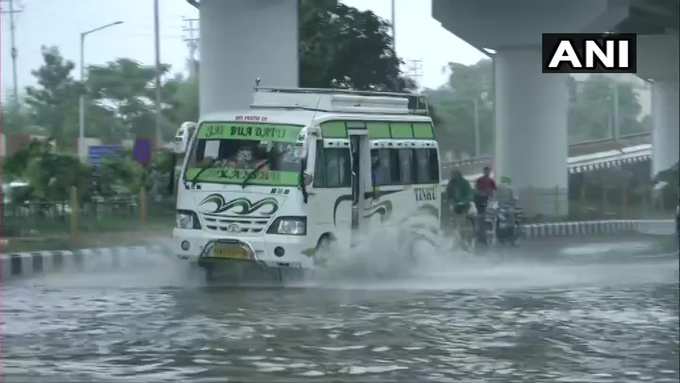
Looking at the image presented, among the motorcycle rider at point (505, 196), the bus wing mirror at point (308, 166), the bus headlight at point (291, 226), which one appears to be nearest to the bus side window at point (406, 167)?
the bus wing mirror at point (308, 166)

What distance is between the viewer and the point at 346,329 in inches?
456

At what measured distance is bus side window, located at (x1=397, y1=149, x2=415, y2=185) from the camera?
17.8 meters

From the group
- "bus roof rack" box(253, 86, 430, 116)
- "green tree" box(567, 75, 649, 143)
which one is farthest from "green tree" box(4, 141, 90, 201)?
"green tree" box(567, 75, 649, 143)

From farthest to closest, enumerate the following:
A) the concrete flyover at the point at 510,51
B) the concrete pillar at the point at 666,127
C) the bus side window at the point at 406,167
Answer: the concrete pillar at the point at 666,127 → the concrete flyover at the point at 510,51 → the bus side window at the point at 406,167

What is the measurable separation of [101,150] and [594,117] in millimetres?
31791

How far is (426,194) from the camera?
1848 cm

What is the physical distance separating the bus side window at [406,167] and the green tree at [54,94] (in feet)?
129

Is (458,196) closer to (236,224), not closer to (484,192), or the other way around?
(484,192)

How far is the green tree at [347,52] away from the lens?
101 ft

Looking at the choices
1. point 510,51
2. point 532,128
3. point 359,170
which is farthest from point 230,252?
point 532,128

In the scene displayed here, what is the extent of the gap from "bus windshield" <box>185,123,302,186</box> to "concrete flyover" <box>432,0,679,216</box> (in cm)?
1554

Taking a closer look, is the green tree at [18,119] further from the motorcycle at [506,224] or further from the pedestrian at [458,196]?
the pedestrian at [458,196]

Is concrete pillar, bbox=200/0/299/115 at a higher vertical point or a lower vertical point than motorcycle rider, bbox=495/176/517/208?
higher

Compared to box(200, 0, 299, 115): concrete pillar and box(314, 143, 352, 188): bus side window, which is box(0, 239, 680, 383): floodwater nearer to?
box(314, 143, 352, 188): bus side window
